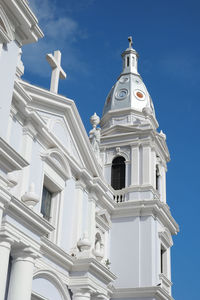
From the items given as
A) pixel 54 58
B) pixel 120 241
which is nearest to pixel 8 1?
pixel 54 58

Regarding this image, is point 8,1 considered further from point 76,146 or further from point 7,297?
point 76,146

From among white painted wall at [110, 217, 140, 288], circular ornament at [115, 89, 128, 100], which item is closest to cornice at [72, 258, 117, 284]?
white painted wall at [110, 217, 140, 288]

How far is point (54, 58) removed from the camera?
18.3m

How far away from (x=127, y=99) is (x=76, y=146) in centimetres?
798

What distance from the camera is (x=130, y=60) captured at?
28156 mm

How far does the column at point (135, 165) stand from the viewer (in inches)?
883

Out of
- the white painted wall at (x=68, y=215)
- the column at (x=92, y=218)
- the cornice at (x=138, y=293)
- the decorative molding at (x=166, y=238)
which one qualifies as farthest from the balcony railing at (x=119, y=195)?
the white painted wall at (x=68, y=215)

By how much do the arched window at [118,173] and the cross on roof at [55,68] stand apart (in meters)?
6.17

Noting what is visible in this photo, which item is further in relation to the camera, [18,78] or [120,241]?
[120,241]

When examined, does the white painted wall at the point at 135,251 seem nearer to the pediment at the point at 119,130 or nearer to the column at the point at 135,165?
the column at the point at 135,165

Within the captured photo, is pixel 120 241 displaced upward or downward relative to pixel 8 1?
downward

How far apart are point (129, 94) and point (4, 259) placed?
1624cm

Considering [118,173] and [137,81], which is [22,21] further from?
[137,81]

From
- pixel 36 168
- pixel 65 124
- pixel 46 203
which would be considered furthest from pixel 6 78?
pixel 65 124
